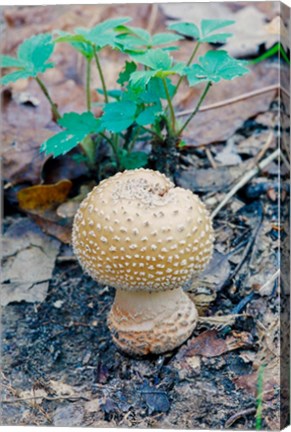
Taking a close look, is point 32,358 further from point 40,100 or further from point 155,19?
point 155,19

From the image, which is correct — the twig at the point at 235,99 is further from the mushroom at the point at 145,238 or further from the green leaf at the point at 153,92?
the mushroom at the point at 145,238

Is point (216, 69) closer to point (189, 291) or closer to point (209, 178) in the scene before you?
point (209, 178)

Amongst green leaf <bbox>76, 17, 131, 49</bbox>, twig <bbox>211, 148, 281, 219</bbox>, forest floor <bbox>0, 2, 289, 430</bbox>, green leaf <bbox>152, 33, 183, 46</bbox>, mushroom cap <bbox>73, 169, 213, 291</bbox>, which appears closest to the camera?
mushroom cap <bbox>73, 169, 213, 291</bbox>

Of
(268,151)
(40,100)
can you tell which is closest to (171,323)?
(268,151)

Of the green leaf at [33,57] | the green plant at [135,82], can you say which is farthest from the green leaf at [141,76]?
the green leaf at [33,57]

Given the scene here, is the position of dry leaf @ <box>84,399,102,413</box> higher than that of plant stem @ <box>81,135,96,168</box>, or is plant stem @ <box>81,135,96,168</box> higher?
plant stem @ <box>81,135,96,168</box>

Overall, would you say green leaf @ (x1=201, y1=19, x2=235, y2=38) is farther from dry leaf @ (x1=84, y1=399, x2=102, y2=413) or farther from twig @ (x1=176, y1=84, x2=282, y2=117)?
dry leaf @ (x1=84, y1=399, x2=102, y2=413)

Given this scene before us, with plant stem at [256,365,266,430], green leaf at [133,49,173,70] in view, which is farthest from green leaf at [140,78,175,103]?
plant stem at [256,365,266,430]
